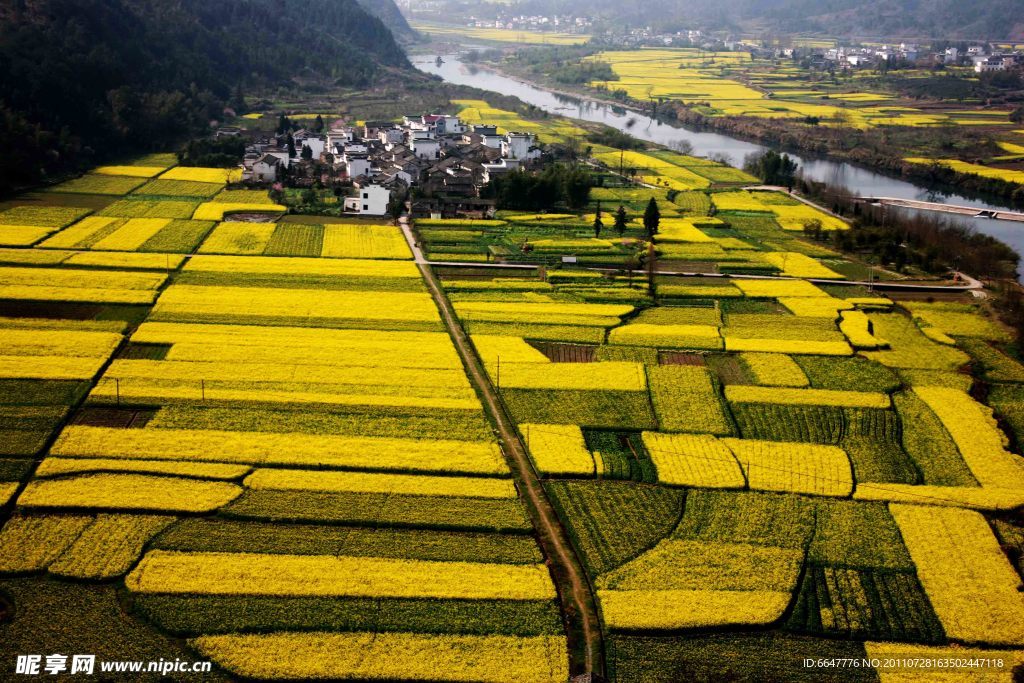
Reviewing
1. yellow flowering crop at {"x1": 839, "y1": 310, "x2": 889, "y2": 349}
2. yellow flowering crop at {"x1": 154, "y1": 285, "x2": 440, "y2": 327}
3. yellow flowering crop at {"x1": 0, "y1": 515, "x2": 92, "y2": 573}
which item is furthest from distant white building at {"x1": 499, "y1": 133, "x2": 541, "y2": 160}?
yellow flowering crop at {"x1": 0, "y1": 515, "x2": 92, "y2": 573}

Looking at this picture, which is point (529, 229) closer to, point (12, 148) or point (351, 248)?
point (351, 248)

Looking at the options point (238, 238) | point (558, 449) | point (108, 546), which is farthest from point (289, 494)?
point (238, 238)

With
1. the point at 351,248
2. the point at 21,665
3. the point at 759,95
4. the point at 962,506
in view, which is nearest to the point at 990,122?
the point at 759,95

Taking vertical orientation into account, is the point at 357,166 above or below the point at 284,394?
above

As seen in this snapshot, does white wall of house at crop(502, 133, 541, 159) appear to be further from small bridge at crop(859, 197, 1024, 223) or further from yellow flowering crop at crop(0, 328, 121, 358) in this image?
yellow flowering crop at crop(0, 328, 121, 358)

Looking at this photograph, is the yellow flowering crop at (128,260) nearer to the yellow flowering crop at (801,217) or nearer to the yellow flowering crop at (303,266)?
the yellow flowering crop at (303,266)

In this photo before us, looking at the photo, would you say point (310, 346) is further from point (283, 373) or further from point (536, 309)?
point (536, 309)

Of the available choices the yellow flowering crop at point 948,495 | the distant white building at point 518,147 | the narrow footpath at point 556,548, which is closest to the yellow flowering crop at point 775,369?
the yellow flowering crop at point 948,495
